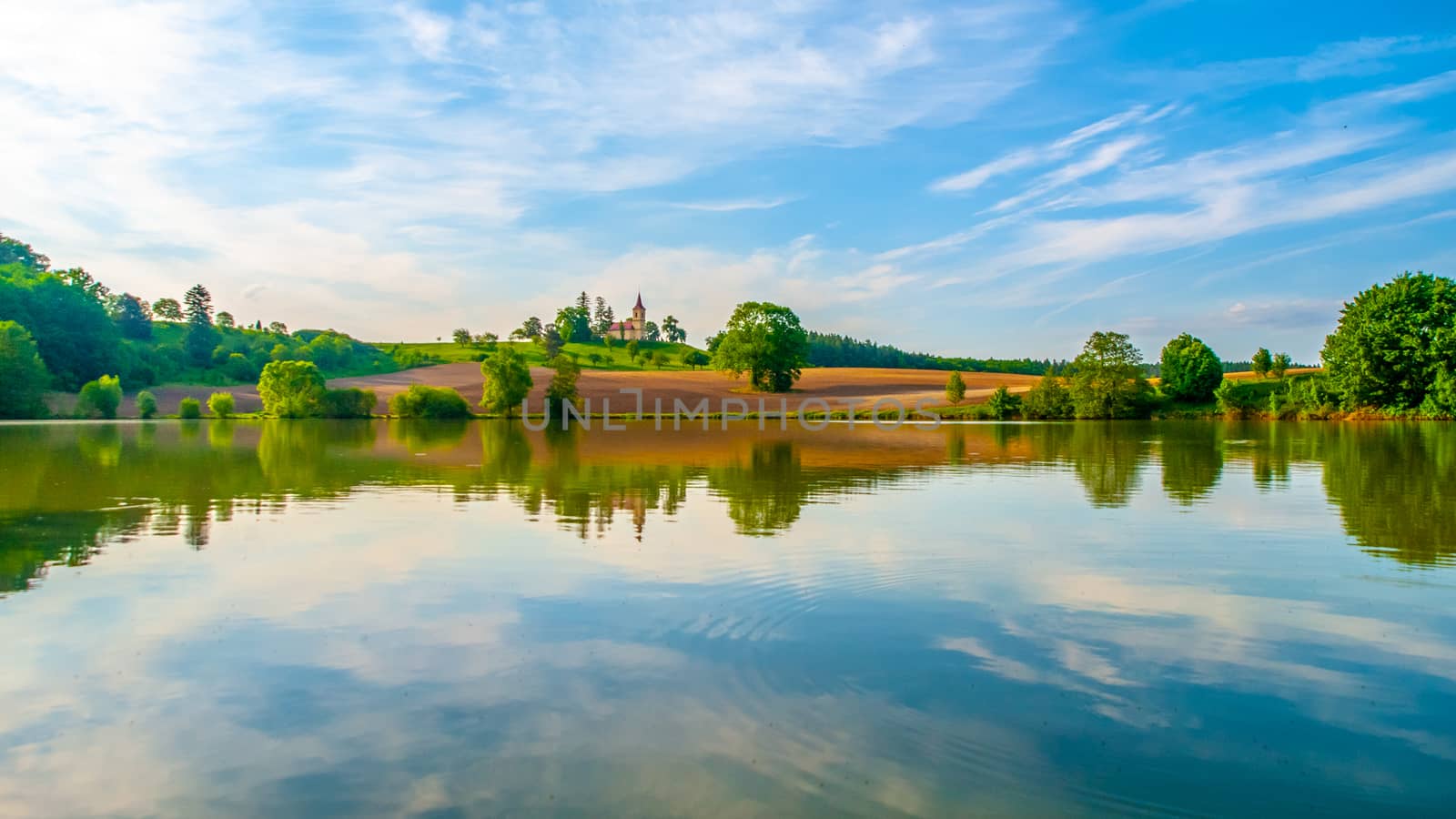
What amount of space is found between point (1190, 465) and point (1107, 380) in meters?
55.6

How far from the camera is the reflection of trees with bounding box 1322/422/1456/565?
1384 centimetres

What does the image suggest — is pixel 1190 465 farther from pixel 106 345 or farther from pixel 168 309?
pixel 168 309

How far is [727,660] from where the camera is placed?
7949 millimetres

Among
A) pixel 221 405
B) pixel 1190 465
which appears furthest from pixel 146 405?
pixel 1190 465

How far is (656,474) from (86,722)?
2008 centimetres

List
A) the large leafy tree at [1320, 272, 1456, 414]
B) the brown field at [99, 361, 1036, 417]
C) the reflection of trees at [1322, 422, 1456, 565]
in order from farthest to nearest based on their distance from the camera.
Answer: the brown field at [99, 361, 1036, 417], the large leafy tree at [1320, 272, 1456, 414], the reflection of trees at [1322, 422, 1456, 565]

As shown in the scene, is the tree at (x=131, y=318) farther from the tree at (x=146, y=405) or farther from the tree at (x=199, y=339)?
the tree at (x=146, y=405)

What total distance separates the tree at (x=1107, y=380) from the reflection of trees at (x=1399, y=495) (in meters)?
41.6

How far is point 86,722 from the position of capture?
257 inches

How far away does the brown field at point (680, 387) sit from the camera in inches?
3856

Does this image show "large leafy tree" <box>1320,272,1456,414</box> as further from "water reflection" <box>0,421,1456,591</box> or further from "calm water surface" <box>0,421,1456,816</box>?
"calm water surface" <box>0,421,1456,816</box>

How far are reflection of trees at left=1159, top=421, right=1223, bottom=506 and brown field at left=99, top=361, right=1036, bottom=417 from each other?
47518 millimetres

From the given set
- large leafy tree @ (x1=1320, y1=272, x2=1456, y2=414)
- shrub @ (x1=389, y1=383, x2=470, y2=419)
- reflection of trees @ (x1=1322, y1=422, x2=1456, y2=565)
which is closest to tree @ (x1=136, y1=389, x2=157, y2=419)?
shrub @ (x1=389, y1=383, x2=470, y2=419)

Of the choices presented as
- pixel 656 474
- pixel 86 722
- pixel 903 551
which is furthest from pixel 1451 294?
pixel 86 722
